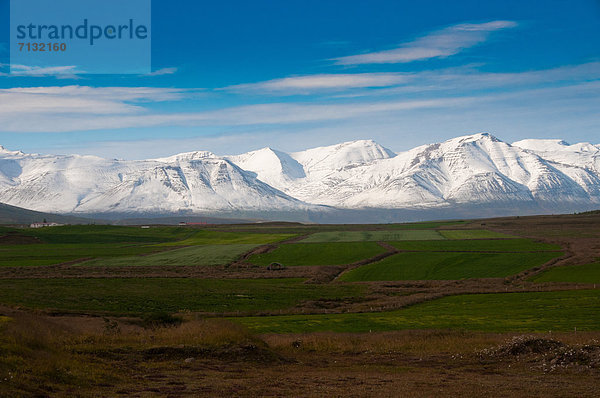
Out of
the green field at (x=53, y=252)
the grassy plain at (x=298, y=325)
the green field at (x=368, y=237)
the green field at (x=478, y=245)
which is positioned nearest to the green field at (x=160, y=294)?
the grassy plain at (x=298, y=325)

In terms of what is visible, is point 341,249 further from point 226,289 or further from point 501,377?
point 501,377

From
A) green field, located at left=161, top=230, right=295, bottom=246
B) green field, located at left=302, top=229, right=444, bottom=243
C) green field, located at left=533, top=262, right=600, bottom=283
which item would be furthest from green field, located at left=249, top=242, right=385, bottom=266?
green field, located at left=533, top=262, right=600, bottom=283

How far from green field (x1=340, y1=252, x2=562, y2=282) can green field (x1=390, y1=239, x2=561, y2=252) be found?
31.5 feet

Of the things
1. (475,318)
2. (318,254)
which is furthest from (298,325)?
(318,254)

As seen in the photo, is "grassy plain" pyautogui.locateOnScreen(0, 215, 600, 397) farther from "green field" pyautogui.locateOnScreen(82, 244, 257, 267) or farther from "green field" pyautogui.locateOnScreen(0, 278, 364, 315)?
"green field" pyautogui.locateOnScreen(82, 244, 257, 267)

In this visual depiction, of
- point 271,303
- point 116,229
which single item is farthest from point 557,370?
point 116,229

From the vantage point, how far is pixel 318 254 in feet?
341

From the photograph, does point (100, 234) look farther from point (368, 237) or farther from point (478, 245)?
point (478, 245)

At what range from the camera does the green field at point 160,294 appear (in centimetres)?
5425

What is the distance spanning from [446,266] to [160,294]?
39808 millimetres

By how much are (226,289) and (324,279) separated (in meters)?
15.6

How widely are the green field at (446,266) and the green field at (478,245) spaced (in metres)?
9.59

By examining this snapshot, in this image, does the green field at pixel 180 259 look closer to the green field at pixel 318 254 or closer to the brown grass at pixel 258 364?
the green field at pixel 318 254

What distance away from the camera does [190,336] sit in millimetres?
35656
